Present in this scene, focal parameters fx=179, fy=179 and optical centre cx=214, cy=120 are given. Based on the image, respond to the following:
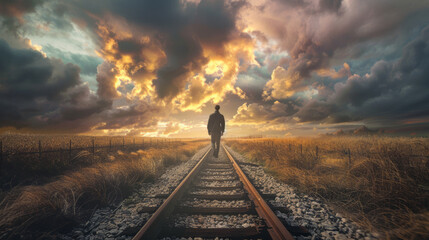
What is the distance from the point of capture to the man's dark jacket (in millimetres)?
8617

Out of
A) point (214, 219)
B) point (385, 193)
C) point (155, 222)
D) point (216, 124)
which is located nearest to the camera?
point (155, 222)

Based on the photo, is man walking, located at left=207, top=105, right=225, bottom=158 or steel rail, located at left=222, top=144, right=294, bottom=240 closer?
steel rail, located at left=222, top=144, right=294, bottom=240

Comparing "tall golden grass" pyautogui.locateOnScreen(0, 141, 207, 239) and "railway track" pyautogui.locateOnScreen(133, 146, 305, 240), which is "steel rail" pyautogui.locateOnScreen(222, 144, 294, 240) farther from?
"tall golden grass" pyautogui.locateOnScreen(0, 141, 207, 239)

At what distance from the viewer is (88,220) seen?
3113 mm

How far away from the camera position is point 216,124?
868 cm

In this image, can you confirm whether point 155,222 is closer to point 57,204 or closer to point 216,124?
point 57,204

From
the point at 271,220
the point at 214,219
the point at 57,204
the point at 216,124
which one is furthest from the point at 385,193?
the point at 216,124

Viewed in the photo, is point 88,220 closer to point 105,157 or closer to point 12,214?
point 12,214

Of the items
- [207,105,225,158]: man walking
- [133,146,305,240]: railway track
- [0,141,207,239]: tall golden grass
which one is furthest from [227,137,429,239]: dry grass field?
[0,141,207,239]: tall golden grass

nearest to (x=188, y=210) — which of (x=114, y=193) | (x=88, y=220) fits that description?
(x=88, y=220)

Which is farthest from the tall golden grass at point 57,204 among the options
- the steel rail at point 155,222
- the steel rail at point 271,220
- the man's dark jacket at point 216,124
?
the man's dark jacket at point 216,124

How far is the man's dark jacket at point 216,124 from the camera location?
8.62 metres

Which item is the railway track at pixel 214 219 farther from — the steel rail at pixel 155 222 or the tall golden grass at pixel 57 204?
the tall golden grass at pixel 57 204

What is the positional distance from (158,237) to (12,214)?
8.11ft
